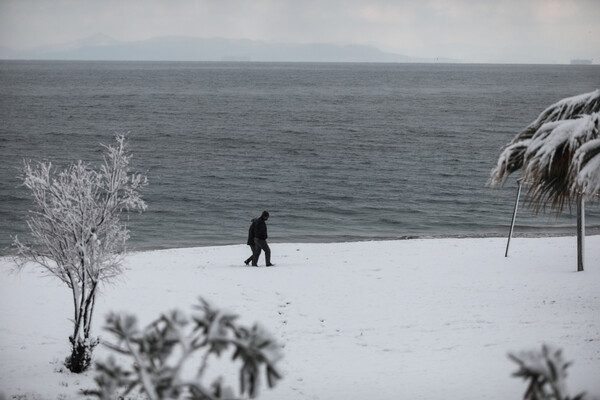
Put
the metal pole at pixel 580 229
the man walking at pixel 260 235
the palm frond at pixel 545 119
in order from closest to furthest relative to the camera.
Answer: the palm frond at pixel 545 119, the metal pole at pixel 580 229, the man walking at pixel 260 235

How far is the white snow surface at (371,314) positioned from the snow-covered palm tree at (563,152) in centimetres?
258

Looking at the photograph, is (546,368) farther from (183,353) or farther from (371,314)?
(371,314)

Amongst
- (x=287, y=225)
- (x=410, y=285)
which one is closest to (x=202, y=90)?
(x=287, y=225)

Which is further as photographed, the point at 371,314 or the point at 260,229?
the point at 260,229

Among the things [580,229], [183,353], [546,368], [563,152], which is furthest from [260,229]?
[546,368]

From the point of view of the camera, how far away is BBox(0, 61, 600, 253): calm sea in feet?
110

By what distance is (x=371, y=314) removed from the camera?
563 inches

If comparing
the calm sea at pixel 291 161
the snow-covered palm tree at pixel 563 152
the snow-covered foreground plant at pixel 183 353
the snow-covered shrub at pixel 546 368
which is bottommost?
the calm sea at pixel 291 161

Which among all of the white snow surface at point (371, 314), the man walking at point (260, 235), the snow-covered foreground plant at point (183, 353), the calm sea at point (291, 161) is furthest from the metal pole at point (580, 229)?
the snow-covered foreground plant at point (183, 353)

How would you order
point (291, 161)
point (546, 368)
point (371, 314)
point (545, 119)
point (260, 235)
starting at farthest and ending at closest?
point (291, 161) → point (260, 235) → point (371, 314) → point (545, 119) → point (546, 368)

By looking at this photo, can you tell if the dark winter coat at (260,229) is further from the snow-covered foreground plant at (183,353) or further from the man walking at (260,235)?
the snow-covered foreground plant at (183,353)

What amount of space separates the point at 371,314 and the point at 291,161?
40623mm

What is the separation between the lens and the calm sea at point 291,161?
33.5 meters

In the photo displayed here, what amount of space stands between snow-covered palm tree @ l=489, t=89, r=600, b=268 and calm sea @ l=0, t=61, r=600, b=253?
44.5 inches
